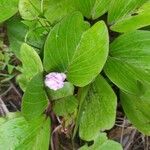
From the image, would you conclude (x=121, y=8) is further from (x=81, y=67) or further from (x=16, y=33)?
(x=16, y=33)

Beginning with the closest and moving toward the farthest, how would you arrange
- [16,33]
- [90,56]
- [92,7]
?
[90,56]
[92,7]
[16,33]

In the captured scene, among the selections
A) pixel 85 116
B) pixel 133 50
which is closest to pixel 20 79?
pixel 85 116

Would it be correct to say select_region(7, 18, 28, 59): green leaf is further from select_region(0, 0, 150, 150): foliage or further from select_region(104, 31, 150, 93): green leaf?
select_region(104, 31, 150, 93): green leaf

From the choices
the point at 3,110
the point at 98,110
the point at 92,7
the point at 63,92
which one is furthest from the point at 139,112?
the point at 3,110

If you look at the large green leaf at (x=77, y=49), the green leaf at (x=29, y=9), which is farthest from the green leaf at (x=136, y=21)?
the green leaf at (x=29, y=9)

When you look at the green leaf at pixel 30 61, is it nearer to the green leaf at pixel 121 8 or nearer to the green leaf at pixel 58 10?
the green leaf at pixel 58 10

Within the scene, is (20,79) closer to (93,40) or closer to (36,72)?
(36,72)

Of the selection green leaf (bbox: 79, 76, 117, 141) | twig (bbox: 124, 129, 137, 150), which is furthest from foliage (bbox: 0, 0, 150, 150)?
twig (bbox: 124, 129, 137, 150)
